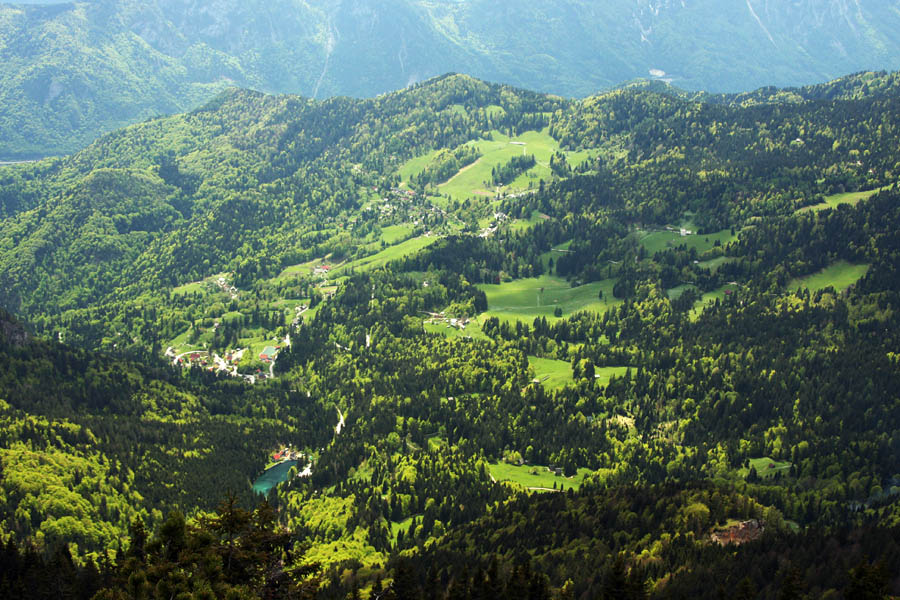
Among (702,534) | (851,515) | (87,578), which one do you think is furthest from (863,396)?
(87,578)

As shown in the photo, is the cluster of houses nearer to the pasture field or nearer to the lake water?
the pasture field

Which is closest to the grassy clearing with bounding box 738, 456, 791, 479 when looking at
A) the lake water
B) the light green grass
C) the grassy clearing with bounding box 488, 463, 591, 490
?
the grassy clearing with bounding box 488, 463, 591, 490

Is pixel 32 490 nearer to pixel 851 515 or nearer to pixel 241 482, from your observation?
pixel 241 482

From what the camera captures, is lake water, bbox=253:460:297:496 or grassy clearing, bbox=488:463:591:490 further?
lake water, bbox=253:460:297:496

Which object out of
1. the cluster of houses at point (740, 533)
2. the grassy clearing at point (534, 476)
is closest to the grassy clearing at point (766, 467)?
the grassy clearing at point (534, 476)

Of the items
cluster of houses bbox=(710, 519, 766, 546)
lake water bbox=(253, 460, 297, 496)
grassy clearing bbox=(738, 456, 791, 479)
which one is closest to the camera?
cluster of houses bbox=(710, 519, 766, 546)

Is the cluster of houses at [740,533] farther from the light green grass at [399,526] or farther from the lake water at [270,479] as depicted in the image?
the lake water at [270,479]

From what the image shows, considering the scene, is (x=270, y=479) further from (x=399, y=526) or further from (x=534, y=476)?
(x=534, y=476)
